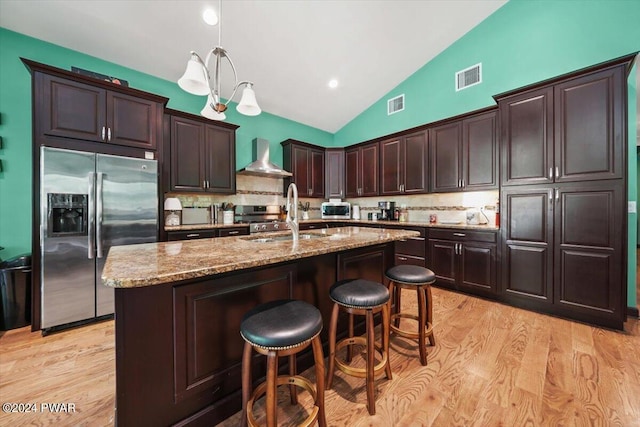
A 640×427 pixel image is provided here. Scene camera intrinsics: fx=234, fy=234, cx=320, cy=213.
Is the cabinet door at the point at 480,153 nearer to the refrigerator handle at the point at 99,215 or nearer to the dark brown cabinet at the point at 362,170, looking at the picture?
the dark brown cabinet at the point at 362,170

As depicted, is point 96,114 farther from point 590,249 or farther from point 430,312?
point 590,249

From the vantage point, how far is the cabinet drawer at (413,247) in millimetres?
3652

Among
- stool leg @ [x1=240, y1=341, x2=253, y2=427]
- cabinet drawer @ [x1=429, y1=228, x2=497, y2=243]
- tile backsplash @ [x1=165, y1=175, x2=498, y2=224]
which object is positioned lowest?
stool leg @ [x1=240, y1=341, x2=253, y2=427]

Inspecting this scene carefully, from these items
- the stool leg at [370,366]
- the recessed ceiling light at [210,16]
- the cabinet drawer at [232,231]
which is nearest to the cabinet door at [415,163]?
the cabinet drawer at [232,231]

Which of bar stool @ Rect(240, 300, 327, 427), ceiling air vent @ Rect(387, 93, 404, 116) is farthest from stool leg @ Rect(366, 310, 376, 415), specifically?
ceiling air vent @ Rect(387, 93, 404, 116)

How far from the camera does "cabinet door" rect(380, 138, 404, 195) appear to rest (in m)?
4.36

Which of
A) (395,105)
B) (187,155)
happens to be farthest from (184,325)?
(395,105)

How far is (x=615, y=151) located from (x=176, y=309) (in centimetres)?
383

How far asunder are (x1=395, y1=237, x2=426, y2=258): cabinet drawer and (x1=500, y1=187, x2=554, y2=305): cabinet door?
3.32ft

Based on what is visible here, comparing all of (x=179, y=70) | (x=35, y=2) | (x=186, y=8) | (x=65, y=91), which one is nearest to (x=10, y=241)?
(x=65, y=91)

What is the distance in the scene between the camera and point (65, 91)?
2.37m

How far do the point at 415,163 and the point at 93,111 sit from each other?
442 centimetres

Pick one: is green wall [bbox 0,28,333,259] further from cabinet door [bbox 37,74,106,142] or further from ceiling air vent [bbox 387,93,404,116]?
ceiling air vent [bbox 387,93,404,116]

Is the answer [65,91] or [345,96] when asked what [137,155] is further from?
[345,96]
